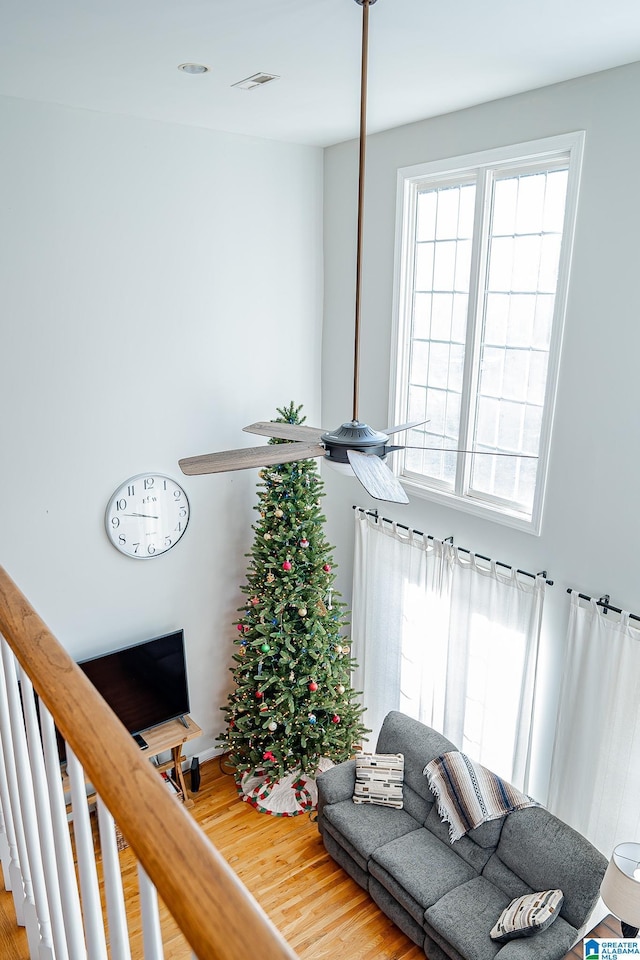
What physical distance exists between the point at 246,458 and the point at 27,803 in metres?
1.30

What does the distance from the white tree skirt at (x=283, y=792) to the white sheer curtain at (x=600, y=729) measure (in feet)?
5.99

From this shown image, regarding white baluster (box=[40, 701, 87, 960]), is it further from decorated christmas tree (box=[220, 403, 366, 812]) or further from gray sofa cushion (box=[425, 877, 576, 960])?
decorated christmas tree (box=[220, 403, 366, 812])

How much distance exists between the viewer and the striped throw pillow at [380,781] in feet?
15.2

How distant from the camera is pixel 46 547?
450 centimetres

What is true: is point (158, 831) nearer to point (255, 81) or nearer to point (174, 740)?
point (255, 81)

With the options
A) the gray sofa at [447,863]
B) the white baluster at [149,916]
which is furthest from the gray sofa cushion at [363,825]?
the white baluster at [149,916]

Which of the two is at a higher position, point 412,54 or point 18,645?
point 412,54

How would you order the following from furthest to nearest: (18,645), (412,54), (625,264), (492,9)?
(625,264)
(412,54)
(492,9)
(18,645)

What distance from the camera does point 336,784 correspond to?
4.75 meters

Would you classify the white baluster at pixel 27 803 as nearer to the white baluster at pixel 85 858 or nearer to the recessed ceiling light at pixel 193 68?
the white baluster at pixel 85 858

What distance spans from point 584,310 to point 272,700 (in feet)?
10.7

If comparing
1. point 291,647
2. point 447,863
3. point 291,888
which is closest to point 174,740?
point 291,647

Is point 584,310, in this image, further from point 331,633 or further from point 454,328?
point 331,633

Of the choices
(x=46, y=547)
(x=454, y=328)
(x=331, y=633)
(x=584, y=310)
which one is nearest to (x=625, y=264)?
(x=584, y=310)
